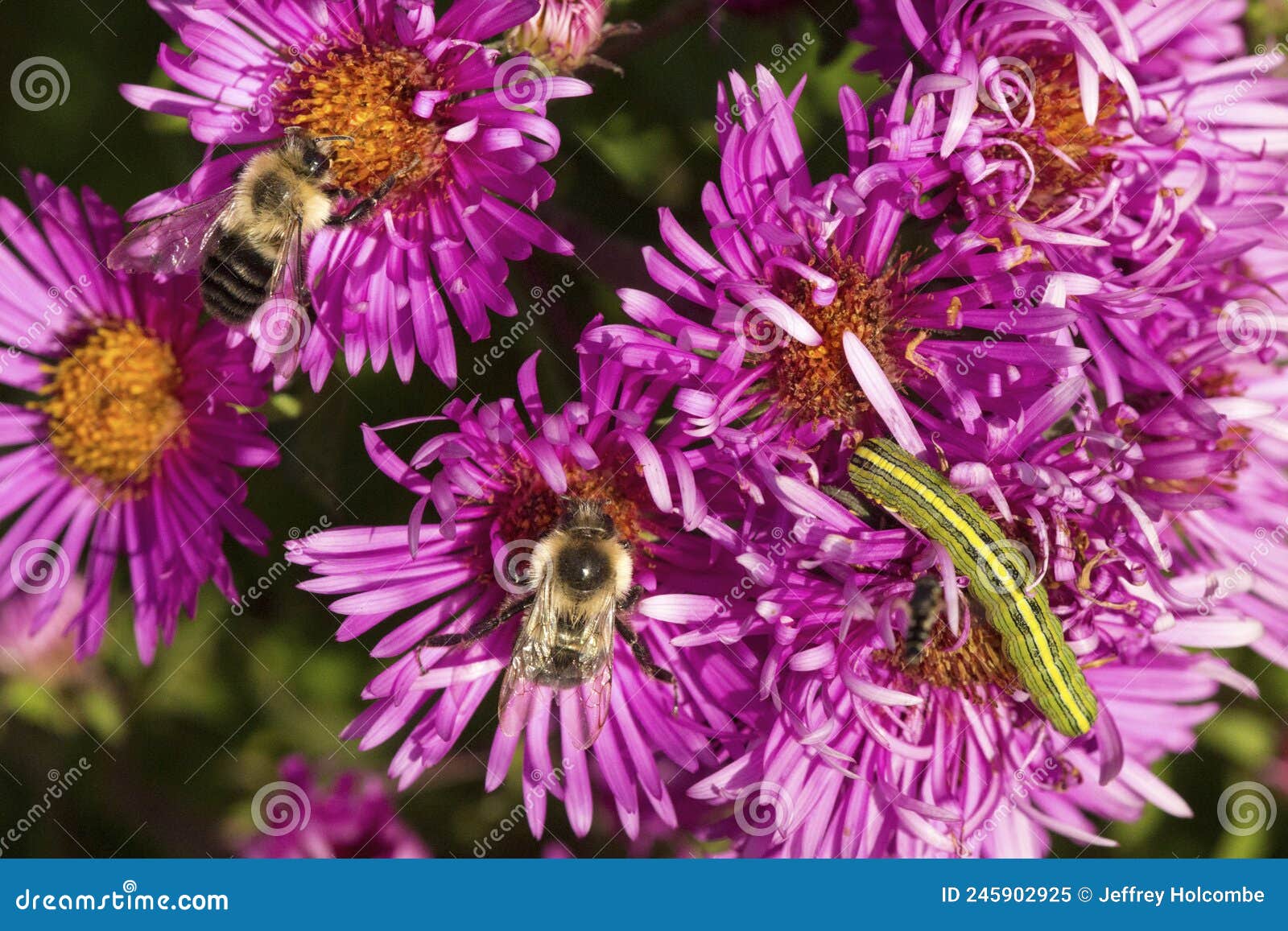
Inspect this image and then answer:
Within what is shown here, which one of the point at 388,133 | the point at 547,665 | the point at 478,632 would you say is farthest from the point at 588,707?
the point at 388,133

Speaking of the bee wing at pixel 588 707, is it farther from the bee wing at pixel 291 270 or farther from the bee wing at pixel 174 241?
the bee wing at pixel 174 241

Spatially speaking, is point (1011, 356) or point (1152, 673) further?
point (1152, 673)

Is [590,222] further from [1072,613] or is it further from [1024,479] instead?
[1072,613]


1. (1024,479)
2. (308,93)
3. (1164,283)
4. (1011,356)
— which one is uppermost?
(308,93)

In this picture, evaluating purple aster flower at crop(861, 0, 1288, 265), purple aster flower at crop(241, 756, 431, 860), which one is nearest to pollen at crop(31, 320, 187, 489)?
purple aster flower at crop(241, 756, 431, 860)

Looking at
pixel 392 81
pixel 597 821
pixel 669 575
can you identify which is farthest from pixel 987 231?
pixel 597 821

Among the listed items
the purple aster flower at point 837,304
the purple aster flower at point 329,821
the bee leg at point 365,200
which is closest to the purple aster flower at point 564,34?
the bee leg at point 365,200
